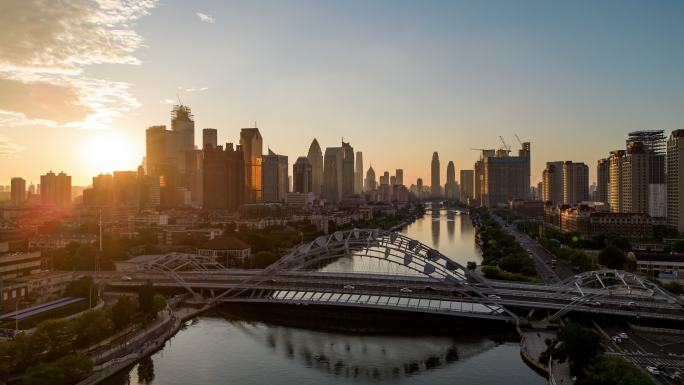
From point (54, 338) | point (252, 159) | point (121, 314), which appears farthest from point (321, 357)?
point (252, 159)

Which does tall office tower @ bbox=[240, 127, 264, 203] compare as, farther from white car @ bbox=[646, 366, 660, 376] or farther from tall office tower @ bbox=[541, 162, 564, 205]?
white car @ bbox=[646, 366, 660, 376]

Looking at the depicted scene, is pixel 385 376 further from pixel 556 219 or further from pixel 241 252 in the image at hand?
Answer: pixel 556 219

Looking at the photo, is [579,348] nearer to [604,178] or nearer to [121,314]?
[121,314]

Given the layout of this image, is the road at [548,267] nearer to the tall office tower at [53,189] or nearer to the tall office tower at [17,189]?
the tall office tower at [53,189]

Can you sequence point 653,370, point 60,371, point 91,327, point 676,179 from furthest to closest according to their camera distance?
point 676,179
point 91,327
point 653,370
point 60,371

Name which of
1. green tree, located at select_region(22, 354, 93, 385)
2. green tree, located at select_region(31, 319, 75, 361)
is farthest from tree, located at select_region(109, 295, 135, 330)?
green tree, located at select_region(22, 354, 93, 385)

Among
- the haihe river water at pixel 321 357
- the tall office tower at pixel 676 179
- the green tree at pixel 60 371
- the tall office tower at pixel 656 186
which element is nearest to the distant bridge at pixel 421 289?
the haihe river water at pixel 321 357
